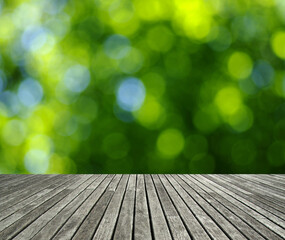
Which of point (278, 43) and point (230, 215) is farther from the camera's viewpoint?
point (278, 43)

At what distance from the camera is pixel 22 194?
256cm

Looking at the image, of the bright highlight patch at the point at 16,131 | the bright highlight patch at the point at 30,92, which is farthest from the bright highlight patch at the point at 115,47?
the bright highlight patch at the point at 16,131

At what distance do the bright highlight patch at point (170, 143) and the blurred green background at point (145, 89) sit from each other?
0.01 meters

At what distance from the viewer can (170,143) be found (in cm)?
455

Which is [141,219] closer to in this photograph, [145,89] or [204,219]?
[204,219]

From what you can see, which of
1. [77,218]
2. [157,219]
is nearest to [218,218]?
[157,219]

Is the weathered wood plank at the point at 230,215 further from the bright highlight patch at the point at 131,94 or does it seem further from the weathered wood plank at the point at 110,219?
the bright highlight patch at the point at 131,94

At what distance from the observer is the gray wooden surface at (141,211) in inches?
60.7

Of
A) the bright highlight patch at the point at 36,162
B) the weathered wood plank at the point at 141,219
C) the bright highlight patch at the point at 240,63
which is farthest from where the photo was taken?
the bright highlight patch at the point at 240,63

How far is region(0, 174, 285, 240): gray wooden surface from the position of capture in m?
1.54

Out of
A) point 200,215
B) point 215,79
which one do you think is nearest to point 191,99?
point 215,79

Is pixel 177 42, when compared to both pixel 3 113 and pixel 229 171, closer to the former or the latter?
pixel 229 171

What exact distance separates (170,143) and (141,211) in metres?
2.65

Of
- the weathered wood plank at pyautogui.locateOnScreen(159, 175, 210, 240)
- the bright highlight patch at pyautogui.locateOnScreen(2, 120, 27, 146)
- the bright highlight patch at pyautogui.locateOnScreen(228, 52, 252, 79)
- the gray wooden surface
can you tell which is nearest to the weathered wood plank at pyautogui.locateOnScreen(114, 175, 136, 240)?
the gray wooden surface
